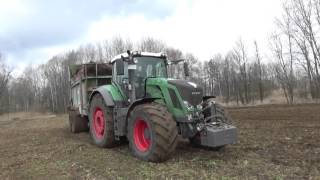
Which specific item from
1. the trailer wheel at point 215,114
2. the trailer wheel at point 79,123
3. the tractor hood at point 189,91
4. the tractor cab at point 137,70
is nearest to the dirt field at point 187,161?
the trailer wheel at point 215,114

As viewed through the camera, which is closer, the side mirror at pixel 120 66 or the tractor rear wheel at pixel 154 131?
the tractor rear wheel at pixel 154 131

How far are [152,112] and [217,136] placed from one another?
141 cm

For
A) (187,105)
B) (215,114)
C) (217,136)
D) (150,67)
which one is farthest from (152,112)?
(150,67)

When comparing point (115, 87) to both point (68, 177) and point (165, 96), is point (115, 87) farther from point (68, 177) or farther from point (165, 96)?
point (68, 177)

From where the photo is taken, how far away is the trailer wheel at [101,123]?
1025cm

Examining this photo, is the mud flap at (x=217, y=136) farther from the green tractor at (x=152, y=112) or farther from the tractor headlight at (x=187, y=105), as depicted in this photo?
the tractor headlight at (x=187, y=105)

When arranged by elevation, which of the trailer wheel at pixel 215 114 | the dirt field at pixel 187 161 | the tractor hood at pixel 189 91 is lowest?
the dirt field at pixel 187 161

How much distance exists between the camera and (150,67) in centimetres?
997

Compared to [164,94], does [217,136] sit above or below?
below

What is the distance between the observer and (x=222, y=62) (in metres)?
69.8

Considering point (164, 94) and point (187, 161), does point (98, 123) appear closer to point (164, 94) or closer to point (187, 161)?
point (164, 94)

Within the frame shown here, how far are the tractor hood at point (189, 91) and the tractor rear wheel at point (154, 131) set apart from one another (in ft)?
1.80

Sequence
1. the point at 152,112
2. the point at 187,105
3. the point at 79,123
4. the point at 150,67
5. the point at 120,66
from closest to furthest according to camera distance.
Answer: the point at 152,112 < the point at 187,105 < the point at 120,66 < the point at 150,67 < the point at 79,123

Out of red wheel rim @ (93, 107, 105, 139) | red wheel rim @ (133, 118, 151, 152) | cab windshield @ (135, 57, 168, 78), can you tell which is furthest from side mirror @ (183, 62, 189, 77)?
red wheel rim @ (93, 107, 105, 139)
